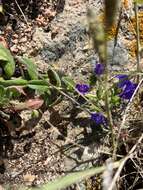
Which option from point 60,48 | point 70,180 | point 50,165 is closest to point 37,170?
point 50,165

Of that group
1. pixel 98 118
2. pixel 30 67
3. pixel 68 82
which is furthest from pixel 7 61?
pixel 98 118

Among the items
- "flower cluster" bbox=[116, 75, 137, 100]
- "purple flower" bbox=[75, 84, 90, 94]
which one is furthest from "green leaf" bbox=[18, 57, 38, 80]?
"flower cluster" bbox=[116, 75, 137, 100]

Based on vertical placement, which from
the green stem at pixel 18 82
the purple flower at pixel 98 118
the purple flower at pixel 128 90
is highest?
the green stem at pixel 18 82

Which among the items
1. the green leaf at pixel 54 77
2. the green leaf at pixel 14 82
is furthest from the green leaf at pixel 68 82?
the green leaf at pixel 14 82

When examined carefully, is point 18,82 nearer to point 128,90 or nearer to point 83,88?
point 83,88

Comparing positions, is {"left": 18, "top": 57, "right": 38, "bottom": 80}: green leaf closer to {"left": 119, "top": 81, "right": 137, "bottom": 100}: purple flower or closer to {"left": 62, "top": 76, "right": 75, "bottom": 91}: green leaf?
{"left": 62, "top": 76, "right": 75, "bottom": 91}: green leaf

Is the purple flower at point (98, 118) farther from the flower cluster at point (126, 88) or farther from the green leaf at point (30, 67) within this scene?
the green leaf at point (30, 67)

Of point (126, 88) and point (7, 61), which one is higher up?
point (7, 61)
